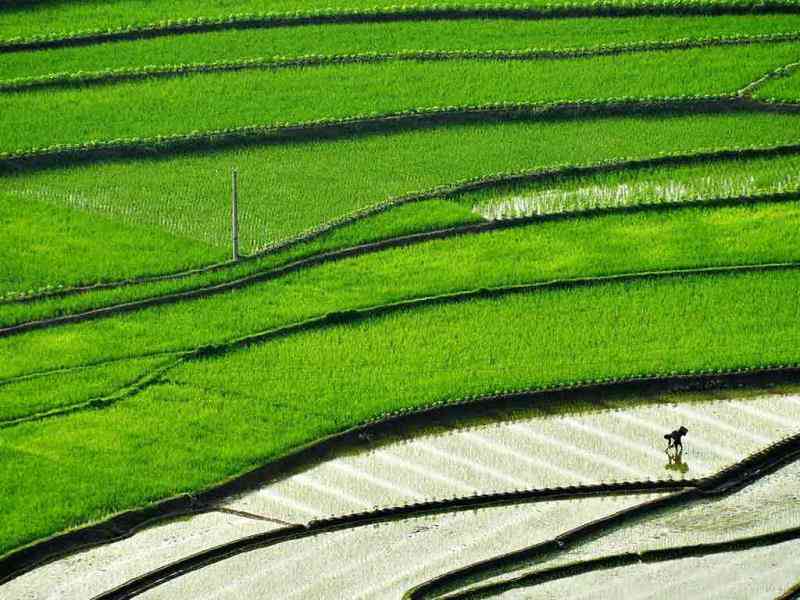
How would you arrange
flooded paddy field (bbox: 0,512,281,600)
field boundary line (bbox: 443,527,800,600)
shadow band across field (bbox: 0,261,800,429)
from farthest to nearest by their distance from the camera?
shadow band across field (bbox: 0,261,800,429) < field boundary line (bbox: 443,527,800,600) < flooded paddy field (bbox: 0,512,281,600)

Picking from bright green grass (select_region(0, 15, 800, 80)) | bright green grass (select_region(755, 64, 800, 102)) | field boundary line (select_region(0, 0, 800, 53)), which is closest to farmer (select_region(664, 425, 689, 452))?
bright green grass (select_region(755, 64, 800, 102))

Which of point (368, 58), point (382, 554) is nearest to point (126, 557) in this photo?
point (382, 554)

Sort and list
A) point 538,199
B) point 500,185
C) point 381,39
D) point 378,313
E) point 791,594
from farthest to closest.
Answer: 1. point 381,39
2. point 500,185
3. point 538,199
4. point 378,313
5. point 791,594

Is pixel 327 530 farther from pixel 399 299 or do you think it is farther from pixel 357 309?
pixel 399 299

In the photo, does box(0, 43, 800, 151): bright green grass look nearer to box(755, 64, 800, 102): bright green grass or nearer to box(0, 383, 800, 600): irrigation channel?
box(755, 64, 800, 102): bright green grass

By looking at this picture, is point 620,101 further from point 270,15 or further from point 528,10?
point 270,15

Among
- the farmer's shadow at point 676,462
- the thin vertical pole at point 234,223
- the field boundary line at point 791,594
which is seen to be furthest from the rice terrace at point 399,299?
the thin vertical pole at point 234,223

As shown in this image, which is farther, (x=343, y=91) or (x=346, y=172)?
(x=343, y=91)
